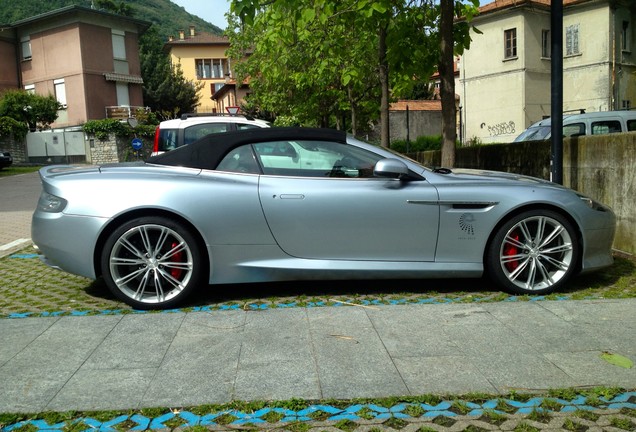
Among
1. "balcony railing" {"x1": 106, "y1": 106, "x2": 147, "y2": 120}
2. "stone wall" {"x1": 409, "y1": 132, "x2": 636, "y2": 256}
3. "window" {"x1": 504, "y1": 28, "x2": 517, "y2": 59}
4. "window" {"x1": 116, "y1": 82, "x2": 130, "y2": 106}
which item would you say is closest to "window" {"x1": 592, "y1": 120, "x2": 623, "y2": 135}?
"stone wall" {"x1": 409, "y1": 132, "x2": 636, "y2": 256}

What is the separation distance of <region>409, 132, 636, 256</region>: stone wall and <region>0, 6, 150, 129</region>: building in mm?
40441

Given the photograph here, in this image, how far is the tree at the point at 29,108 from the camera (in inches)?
1491

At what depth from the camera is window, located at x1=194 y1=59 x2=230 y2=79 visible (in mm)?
80062

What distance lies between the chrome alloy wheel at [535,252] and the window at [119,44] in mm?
45989

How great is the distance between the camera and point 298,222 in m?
4.67

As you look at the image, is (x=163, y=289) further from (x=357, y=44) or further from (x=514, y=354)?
(x=357, y=44)

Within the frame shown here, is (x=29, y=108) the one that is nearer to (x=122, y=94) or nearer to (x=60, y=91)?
(x=60, y=91)

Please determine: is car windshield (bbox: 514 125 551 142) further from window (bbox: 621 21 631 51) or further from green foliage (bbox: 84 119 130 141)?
green foliage (bbox: 84 119 130 141)

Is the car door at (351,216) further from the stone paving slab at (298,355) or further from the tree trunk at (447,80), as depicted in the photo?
the tree trunk at (447,80)

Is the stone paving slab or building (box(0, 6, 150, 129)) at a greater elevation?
building (box(0, 6, 150, 129))

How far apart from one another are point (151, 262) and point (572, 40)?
3673cm

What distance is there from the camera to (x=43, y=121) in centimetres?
4044

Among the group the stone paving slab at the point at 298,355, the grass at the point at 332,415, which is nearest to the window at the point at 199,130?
the stone paving slab at the point at 298,355

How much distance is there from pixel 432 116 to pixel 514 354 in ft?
140
